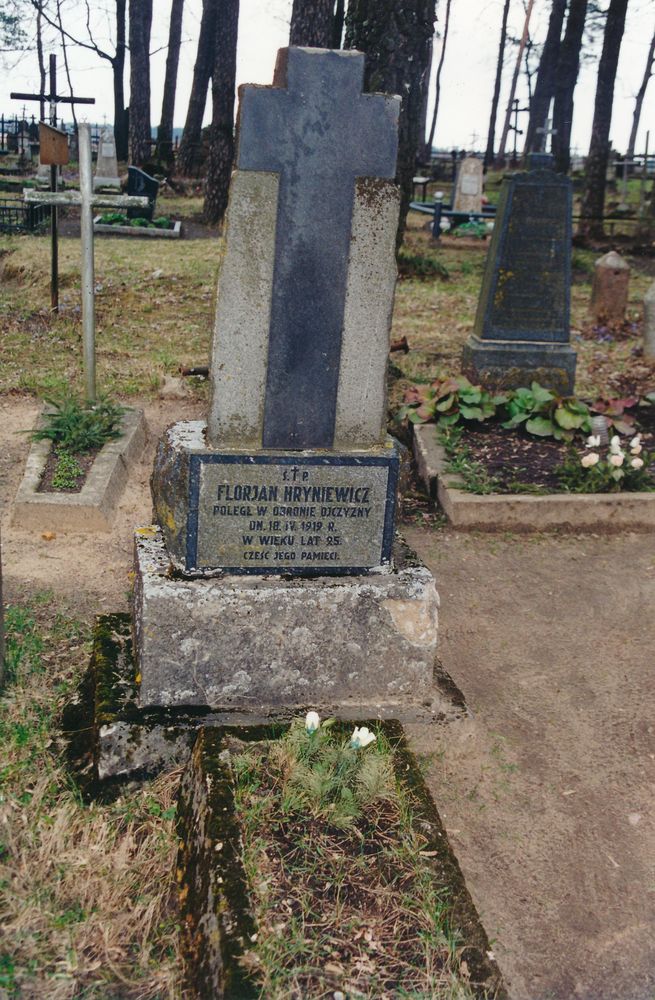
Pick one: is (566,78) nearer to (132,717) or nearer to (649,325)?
(649,325)

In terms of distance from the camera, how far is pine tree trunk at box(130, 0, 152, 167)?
22.3 meters

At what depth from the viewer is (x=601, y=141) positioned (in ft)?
59.1

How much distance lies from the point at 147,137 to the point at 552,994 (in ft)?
75.6

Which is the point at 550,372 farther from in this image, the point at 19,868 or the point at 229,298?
the point at 19,868

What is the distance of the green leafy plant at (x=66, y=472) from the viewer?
5496mm

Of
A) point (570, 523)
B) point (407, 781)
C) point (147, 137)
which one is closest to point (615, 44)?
point (147, 137)

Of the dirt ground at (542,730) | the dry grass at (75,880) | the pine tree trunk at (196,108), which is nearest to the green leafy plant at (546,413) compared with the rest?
the dirt ground at (542,730)

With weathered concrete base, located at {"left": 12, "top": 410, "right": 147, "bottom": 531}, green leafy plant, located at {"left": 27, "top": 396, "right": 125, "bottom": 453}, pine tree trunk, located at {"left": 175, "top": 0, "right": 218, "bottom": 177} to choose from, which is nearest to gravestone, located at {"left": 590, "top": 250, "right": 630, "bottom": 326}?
green leafy plant, located at {"left": 27, "top": 396, "right": 125, "bottom": 453}

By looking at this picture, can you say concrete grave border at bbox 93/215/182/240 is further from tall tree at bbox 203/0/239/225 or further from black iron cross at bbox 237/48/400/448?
black iron cross at bbox 237/48/400/448

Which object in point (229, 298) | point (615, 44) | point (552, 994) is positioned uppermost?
point (615, 44)

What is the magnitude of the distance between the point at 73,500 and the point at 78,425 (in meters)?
0.93

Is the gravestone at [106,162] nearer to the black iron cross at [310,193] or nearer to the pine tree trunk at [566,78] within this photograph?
the pine tree trunk at [566,78]

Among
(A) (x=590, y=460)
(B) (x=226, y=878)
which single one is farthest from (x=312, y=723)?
(A) (x=590, y=460)

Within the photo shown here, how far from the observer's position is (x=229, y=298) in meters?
3.08
